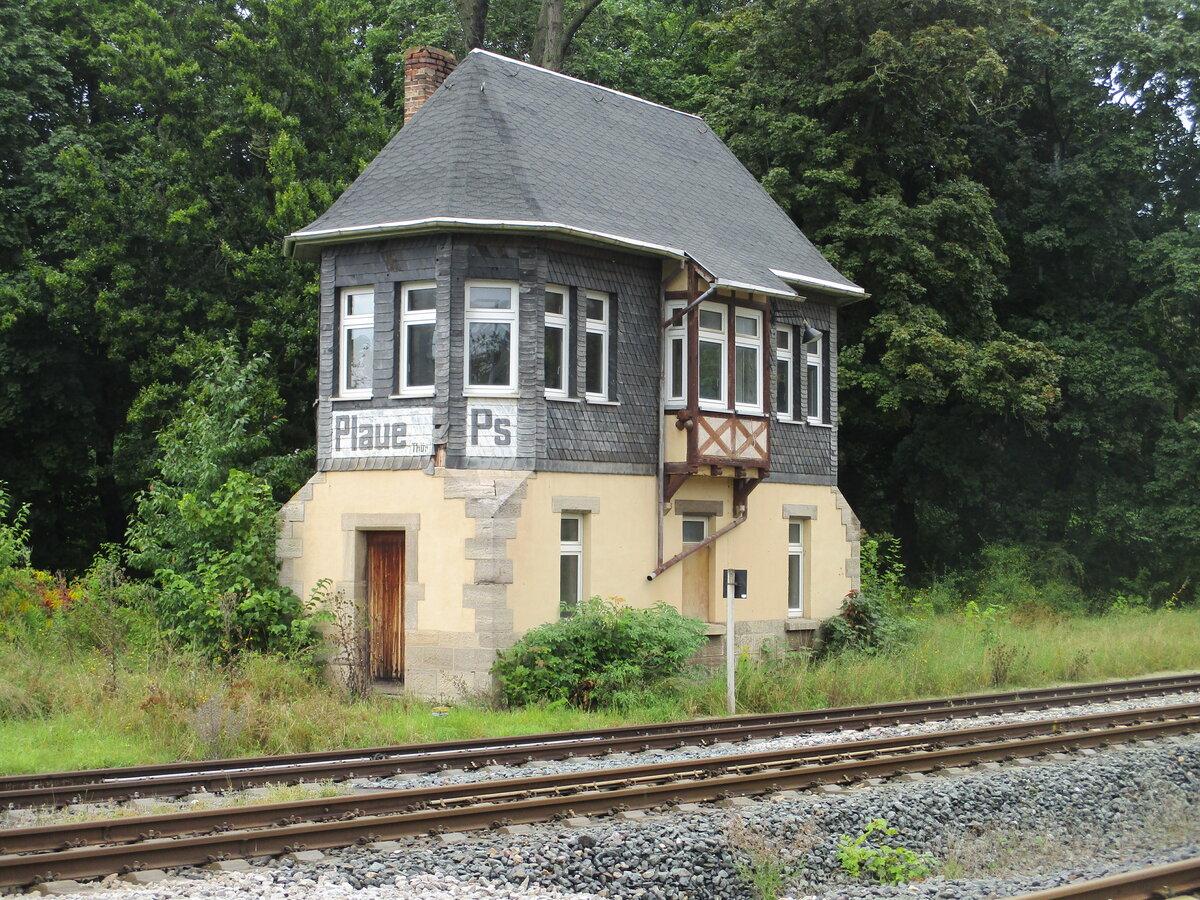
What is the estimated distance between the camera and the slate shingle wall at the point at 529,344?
18.3m

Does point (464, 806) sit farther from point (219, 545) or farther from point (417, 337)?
point (219, 545)

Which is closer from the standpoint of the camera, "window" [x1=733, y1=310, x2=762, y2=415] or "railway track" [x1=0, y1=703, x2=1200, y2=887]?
"railway track" [x1=0, y1=703, x2=1200, y2=887]

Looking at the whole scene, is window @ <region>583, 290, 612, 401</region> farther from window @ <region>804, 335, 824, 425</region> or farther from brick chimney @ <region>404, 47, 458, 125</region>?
window @ <region>804, 335, 824, 425</region>

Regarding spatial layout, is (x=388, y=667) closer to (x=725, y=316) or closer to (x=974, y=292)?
(x=725, y=316)

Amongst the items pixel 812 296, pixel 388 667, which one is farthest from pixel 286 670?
pixel 812 296

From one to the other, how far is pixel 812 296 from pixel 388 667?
33.6 feet

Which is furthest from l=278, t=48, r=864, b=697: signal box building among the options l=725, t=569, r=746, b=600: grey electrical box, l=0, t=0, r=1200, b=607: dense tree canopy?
l=0, t=0, r=1200, b=607: dense tree canopy

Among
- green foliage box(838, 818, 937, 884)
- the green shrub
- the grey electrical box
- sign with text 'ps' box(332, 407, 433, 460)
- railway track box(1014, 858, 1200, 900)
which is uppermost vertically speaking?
sign with text 'ps' box(332, 407, 433, 460)

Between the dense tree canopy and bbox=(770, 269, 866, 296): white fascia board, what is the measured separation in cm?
602

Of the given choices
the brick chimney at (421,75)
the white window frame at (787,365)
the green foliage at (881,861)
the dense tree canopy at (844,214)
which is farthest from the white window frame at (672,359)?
the green foliage at (881,861)

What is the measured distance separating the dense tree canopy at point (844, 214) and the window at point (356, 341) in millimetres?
7731

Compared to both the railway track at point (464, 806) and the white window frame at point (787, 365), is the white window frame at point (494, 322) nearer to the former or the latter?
the white window frame at point (787, 365)

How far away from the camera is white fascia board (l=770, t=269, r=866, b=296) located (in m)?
22.5

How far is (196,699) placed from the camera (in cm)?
1395
